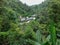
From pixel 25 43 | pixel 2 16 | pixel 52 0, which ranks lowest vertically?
pixel 25 43

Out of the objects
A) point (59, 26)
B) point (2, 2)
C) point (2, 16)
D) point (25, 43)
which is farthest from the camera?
point (2, 2)

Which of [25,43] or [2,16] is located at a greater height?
[2,16]

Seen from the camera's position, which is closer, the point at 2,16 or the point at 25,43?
the point at 25,43

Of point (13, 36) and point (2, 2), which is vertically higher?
point (2, 2)

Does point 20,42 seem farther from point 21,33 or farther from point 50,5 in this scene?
point 50,5

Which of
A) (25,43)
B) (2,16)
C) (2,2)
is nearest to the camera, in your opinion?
(25,43)

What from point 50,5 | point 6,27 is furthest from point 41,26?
point 6,27

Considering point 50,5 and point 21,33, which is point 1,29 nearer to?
point 21,33

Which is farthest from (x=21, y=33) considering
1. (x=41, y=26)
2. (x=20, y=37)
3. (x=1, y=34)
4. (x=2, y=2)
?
(x=2, y=2)

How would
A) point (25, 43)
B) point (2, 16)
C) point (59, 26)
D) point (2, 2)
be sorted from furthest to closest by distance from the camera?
1. point (2, 2)
2. point (2, 16)
3. point (59, 26)
4. point (25, 43)
